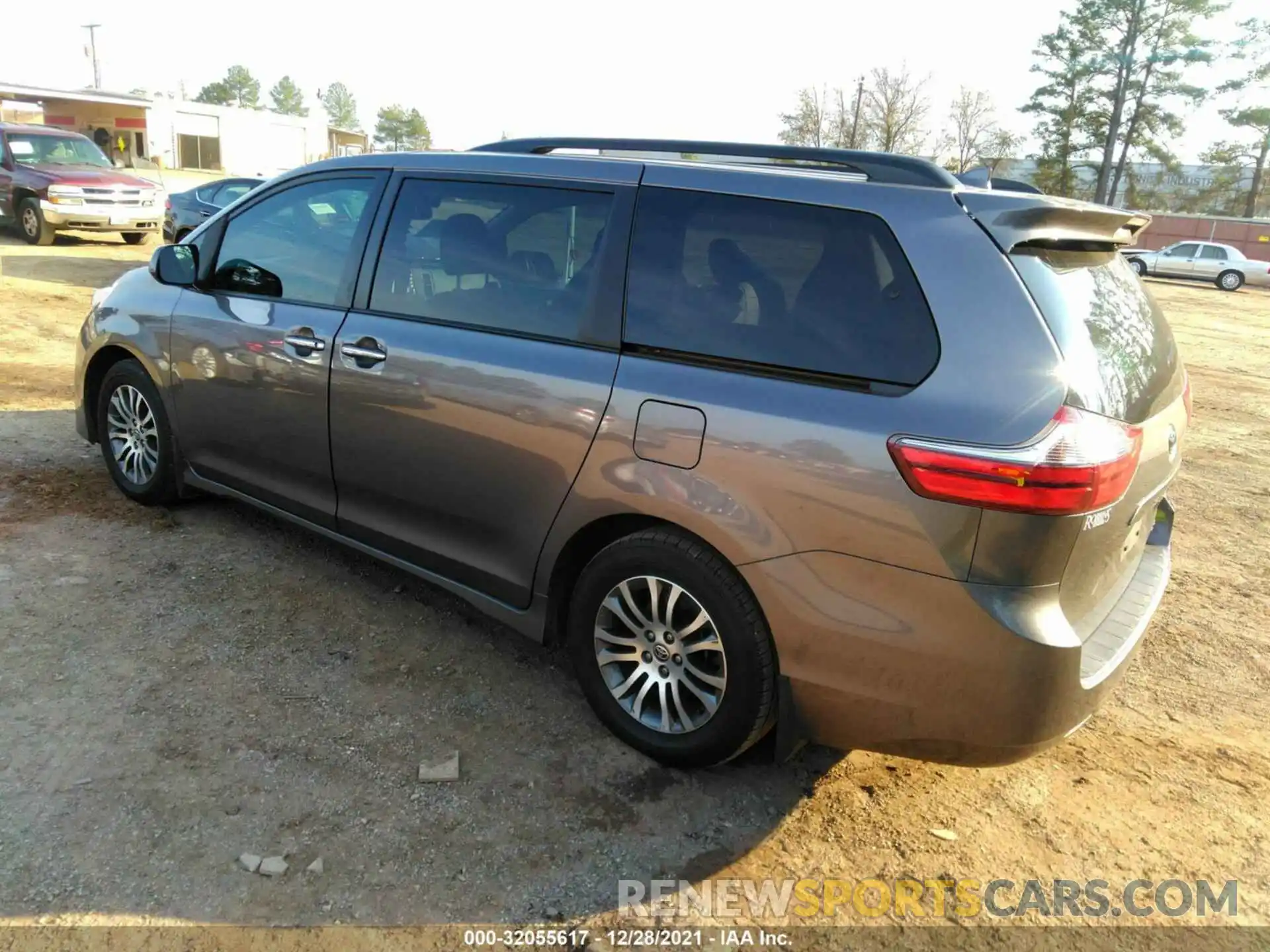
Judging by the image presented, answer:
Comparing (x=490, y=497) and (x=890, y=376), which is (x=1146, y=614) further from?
(x=490, y=497)

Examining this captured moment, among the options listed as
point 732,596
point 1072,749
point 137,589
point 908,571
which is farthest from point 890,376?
point 137,589

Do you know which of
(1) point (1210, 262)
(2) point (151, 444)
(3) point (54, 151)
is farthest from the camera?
(1) point (1210, 262)

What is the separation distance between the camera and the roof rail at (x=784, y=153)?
104 inches

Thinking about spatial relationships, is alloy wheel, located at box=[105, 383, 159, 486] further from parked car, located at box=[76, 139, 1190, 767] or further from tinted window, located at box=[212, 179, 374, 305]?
parked car, located at box=[76, 139, 1190, 767]

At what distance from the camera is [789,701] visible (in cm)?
265

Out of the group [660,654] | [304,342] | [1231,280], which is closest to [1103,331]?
[660,654]

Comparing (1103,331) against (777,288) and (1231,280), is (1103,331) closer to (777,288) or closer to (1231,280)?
(777,288)

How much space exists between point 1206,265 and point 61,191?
3225 centimetres

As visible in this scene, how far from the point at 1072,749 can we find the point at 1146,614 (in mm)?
649

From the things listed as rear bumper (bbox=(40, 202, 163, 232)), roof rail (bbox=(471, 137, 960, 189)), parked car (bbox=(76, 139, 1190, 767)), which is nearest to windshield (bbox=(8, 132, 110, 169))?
rear bumper (bbox=(40, 202, 163, 232))

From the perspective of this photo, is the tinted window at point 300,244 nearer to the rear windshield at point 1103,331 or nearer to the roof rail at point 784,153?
the roof rail at point 784,153

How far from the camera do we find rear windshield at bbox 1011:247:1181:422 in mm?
2391

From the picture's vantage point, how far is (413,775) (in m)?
2.90

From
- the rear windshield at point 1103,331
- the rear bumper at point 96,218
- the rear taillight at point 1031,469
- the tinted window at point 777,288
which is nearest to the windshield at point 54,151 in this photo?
the rear bumper at point 96,218
